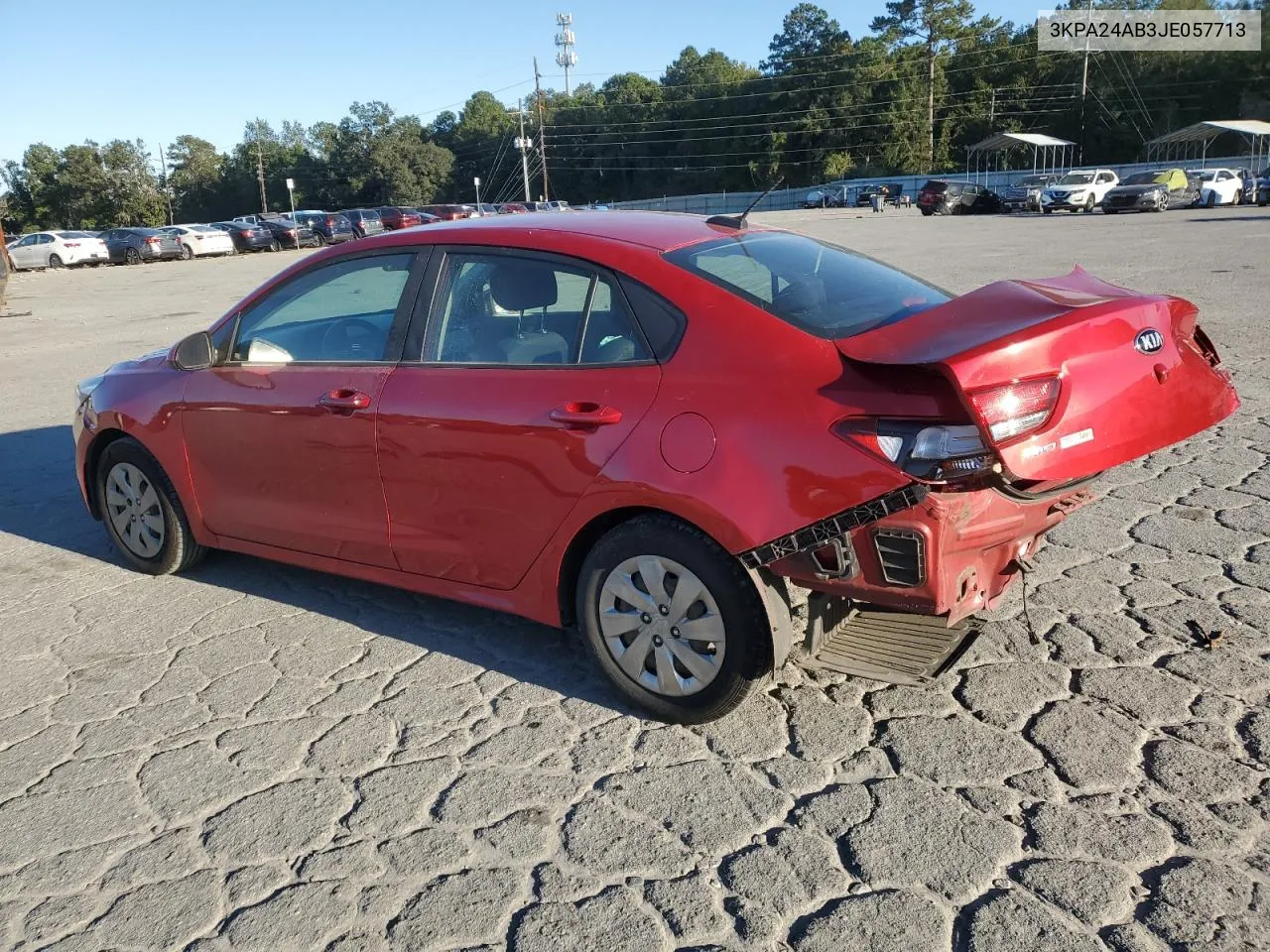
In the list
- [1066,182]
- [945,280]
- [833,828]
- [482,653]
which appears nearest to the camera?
[833,828]

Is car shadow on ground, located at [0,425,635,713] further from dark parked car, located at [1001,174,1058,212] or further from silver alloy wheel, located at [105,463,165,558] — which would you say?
dark parked car, located at [1001,174,1058,212]

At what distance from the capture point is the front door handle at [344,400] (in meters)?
4.05

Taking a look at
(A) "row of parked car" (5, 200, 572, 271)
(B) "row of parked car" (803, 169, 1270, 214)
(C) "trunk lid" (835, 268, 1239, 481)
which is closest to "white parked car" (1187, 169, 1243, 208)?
(B) "row of parked car" (803, 169, 1270, 214)

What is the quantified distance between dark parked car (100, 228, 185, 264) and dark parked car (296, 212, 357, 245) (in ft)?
21.8

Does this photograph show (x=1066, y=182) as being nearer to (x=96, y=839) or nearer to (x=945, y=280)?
(x=945, y=280)

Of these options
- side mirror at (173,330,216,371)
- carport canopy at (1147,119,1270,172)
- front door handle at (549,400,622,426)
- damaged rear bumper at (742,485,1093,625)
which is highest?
carport canopy at (1147,119,1270,172)

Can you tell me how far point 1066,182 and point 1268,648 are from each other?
44682 millimetres

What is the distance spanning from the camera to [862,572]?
3.07m

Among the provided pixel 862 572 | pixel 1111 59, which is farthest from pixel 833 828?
pixel 1111 59

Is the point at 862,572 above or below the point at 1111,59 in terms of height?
below

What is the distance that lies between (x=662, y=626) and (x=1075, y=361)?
1.48 m

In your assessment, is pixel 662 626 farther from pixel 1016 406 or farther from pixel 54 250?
pixel 54 250

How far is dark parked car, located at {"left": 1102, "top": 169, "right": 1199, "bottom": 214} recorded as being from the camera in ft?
124

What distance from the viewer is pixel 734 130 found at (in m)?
106
